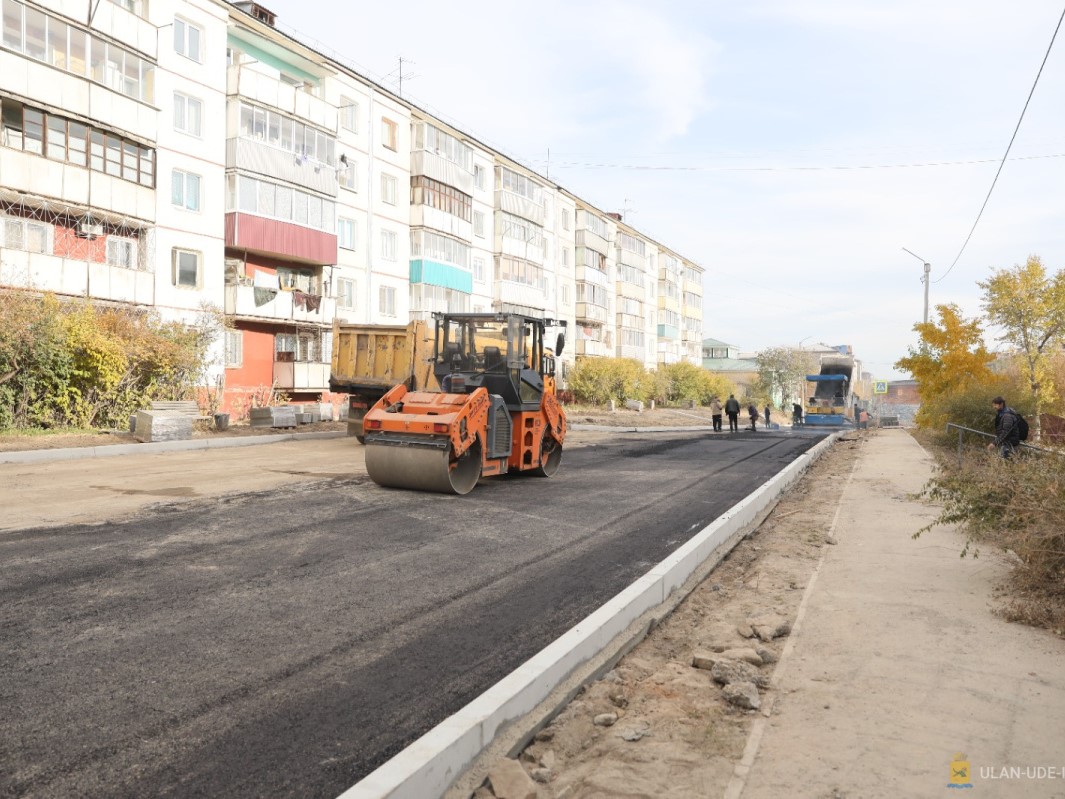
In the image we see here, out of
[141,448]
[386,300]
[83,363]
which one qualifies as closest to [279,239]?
[386,300]

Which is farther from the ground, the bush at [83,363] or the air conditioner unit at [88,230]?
the air conditioner unit at [88,230]

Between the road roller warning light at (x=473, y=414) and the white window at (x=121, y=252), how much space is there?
15993 mm

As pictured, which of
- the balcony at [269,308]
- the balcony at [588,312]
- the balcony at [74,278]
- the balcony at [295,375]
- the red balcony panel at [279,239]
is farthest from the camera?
the balcony at [588,312]

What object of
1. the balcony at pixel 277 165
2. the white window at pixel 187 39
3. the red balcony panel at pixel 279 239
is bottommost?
the red balcony panel at pixel 279 239

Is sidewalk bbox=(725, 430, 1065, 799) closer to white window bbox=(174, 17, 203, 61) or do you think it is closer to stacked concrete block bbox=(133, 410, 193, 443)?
stacked concrete block bbox=(133, 410, 193, 443)

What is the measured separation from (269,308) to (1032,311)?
27.7 m

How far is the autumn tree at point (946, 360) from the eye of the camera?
2841 cm

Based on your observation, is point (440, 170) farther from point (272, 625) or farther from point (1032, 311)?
point (272, 625)

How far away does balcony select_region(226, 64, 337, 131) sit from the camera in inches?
1113

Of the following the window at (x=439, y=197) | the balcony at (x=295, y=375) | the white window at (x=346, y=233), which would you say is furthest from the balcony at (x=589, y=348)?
the balcony at (x=295, y=375)

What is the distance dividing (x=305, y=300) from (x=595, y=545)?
81.4 ft

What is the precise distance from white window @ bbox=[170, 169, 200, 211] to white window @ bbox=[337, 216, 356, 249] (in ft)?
24.8

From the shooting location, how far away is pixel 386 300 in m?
37.0

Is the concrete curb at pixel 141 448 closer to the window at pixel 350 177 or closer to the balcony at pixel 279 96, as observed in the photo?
the balcony at pixel 279 96
